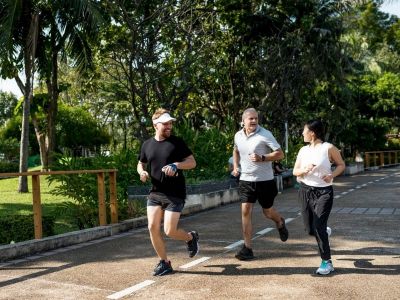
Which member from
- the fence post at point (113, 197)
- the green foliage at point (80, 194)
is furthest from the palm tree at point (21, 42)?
the fence post at point (113, 197)

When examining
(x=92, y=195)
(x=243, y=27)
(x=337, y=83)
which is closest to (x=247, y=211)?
(x=92, y=195)

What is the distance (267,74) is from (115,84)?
21.6 feet

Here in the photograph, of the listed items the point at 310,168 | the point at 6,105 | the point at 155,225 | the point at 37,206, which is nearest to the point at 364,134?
the point at 37,206

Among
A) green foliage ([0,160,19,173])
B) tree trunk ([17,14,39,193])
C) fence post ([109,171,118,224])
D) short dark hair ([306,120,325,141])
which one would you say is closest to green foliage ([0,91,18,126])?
green foliage ([0,160,19,173])

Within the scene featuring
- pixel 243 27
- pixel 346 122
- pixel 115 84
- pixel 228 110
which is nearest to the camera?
pixel 115 84

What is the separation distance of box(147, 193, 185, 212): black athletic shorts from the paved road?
2.42ft

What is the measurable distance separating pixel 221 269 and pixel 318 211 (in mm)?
1283

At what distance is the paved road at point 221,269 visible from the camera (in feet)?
17.3

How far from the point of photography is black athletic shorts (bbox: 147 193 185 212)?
5.93m

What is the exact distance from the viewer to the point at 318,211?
588cm

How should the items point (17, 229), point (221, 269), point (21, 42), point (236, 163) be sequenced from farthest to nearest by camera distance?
point (21, 42), point (17, 229), point (236, 163), point (221, 269)

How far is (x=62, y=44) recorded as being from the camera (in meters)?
21.1

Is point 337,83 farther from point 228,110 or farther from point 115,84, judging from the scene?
point 115,84

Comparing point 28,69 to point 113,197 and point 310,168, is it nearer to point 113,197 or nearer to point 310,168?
point 113,197
